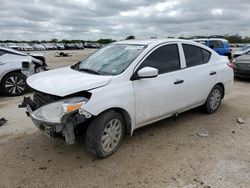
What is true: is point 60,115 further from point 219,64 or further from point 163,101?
point 219,64

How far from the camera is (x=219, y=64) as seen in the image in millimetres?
5898

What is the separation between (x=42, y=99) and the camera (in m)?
3.87

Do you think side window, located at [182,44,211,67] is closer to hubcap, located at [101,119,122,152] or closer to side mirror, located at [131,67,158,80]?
side mirror, located at [131,67,158,80]

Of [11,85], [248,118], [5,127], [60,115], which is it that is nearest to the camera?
[60,115]

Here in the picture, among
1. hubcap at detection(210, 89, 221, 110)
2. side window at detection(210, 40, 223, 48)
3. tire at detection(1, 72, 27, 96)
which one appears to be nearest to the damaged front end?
hubcap at detection(210, 89, 221, 110)

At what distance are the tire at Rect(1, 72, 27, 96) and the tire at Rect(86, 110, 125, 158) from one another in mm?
5308

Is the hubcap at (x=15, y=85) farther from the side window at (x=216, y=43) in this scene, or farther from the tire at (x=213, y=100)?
the side window at (x=216, y=43)

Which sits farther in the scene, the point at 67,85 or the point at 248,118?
the point at 248,118

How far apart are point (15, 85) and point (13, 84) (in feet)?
0.21

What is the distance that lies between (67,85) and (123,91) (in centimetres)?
79

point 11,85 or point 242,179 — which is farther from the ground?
point 11,85

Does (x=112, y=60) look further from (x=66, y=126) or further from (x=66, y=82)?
(x=66, y=126)

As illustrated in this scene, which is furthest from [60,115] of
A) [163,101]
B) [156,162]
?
[163,101]

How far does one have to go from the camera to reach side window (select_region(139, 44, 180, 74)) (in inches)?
173
